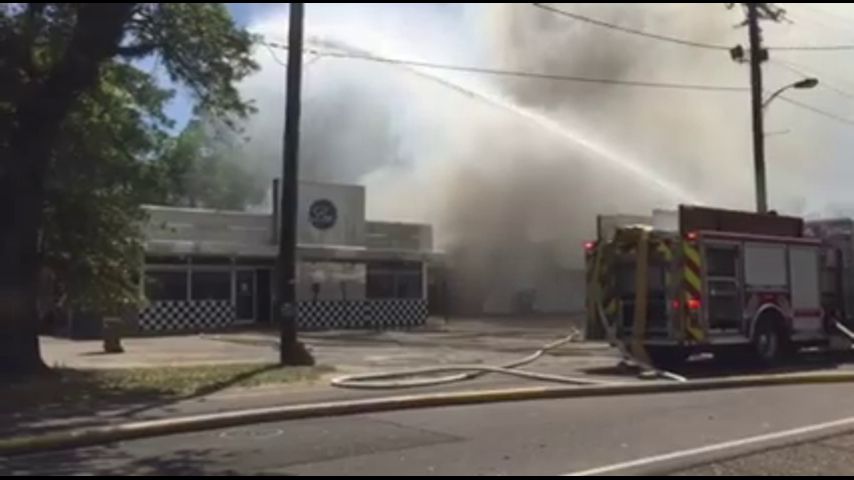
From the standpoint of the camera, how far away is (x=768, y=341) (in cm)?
1762

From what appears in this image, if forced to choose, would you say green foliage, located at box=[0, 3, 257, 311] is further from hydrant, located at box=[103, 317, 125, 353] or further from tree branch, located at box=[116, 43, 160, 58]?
hydrant, located at box=[103, 317, 125, 353]

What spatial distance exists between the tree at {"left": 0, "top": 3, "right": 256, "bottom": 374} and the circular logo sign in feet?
59.5

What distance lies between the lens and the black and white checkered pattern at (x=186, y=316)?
29016 mm

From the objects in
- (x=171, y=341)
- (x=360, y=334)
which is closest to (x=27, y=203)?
(x=171, y=341)

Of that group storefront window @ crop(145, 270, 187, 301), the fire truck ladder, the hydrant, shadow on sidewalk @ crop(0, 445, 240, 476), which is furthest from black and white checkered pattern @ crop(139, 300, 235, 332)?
shadow on sidewalk @ crop(0, 445, 240, 476)

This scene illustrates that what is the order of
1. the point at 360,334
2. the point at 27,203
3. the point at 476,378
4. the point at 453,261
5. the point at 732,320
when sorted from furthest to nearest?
the point at 453,261
the point at 360,334
the point at 732,320
the point at 476,378
the point at 27,203

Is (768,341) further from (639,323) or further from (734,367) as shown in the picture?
(639,323)

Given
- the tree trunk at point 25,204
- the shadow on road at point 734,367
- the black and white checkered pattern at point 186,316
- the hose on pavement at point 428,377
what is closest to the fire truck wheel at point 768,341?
the shadow on road at point 734,367

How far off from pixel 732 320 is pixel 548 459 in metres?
9.73

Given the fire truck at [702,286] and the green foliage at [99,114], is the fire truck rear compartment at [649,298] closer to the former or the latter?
the fire truck at [702,286]

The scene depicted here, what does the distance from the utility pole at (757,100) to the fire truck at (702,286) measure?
953 centimetres

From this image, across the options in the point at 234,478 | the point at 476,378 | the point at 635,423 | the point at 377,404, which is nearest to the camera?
the point at 234,478

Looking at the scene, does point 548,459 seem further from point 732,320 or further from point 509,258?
point 509,258

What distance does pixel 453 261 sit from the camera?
165ft
